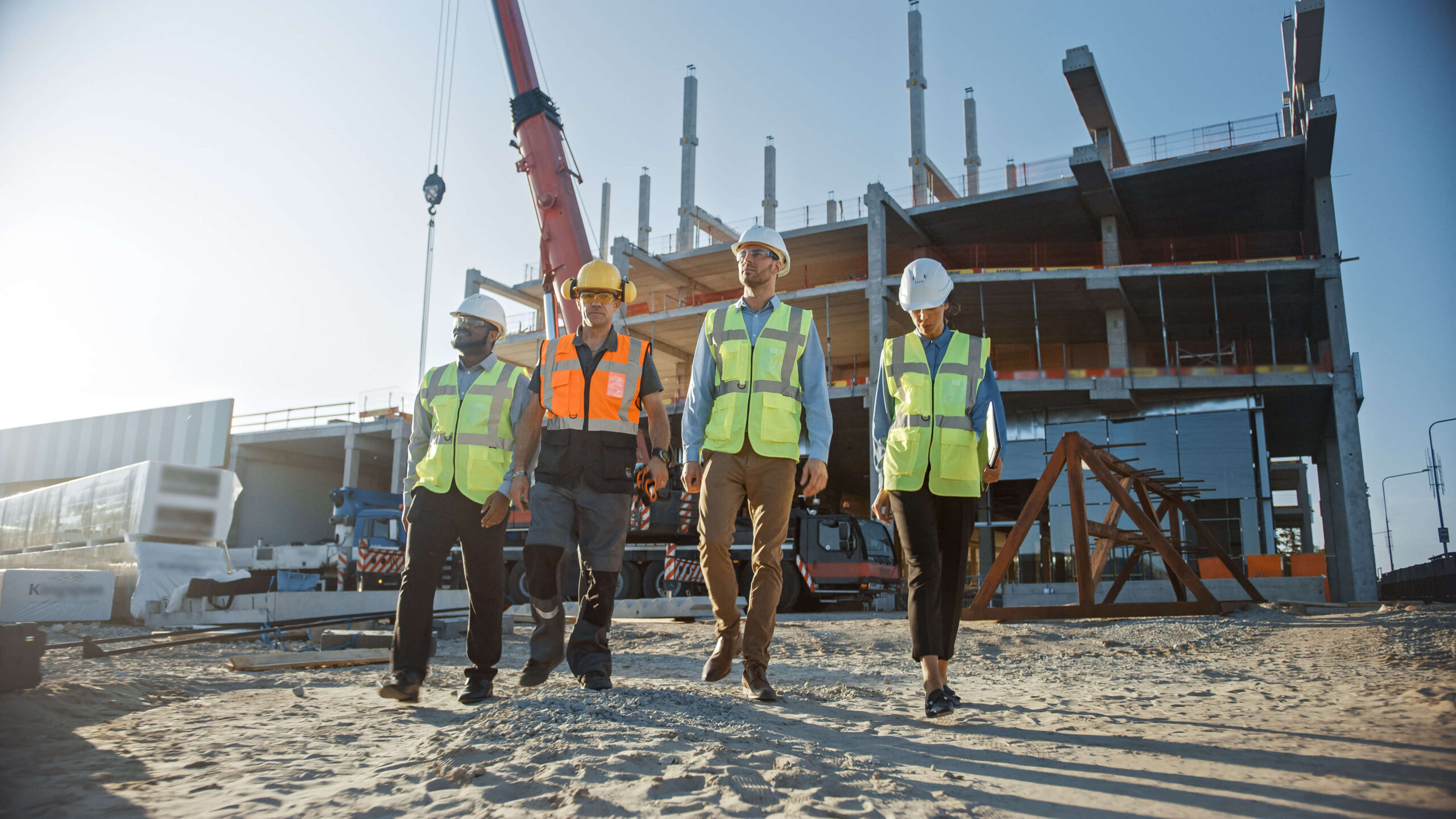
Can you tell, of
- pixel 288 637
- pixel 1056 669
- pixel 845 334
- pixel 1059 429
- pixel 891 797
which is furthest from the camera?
pixel 845 334

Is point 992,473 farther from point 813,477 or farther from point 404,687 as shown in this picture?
point 404,687

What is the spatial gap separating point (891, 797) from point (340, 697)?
8.66ft

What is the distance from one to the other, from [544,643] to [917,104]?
28796mm

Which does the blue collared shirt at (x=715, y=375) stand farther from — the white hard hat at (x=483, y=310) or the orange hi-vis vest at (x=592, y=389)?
the white hard hat at (x=483, y=310)

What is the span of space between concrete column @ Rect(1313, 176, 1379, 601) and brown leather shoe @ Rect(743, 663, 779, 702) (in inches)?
861

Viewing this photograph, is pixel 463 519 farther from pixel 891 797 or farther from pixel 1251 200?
pixel 1251 200

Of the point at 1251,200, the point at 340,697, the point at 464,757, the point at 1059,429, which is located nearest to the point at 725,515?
the point at 464,757

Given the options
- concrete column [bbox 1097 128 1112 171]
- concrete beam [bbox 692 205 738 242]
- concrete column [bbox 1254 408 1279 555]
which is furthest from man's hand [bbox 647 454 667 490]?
concrete beam [bbox 692 205 738 242]

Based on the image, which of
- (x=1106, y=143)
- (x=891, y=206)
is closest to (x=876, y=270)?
(x=891, y=206)

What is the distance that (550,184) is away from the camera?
14.0m

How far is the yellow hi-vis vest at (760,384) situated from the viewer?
10.7 feet

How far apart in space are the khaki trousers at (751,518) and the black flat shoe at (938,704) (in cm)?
65

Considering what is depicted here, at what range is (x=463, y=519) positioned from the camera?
11.4ft

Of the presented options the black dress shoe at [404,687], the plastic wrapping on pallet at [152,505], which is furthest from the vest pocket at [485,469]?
the plastic wrapping on pallet at [152,505]
